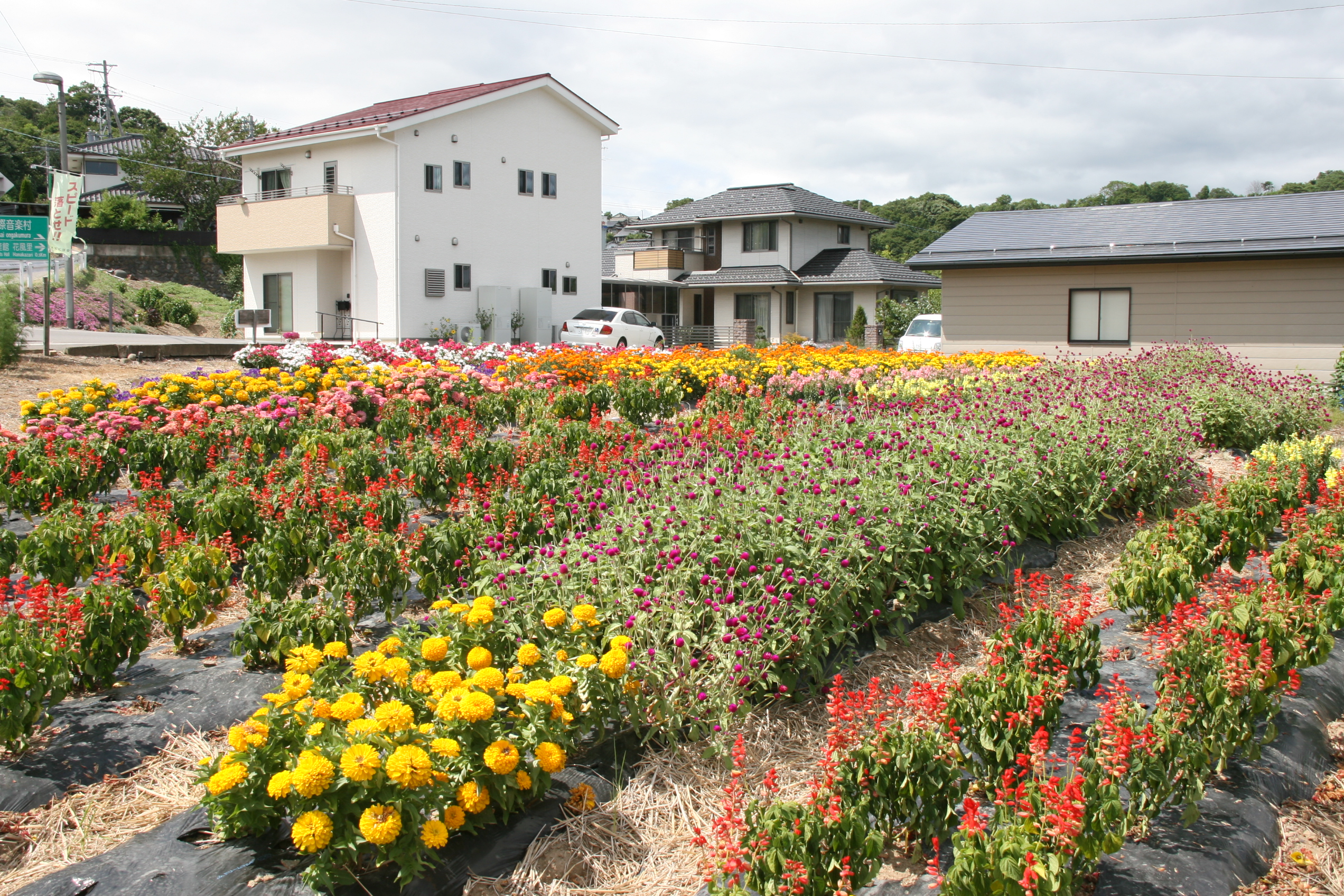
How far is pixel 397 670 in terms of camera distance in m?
3.03

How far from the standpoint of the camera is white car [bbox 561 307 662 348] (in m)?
26.2

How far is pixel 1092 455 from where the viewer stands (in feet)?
21.0

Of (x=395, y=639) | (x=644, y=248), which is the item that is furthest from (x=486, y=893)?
(x=644, y=248)

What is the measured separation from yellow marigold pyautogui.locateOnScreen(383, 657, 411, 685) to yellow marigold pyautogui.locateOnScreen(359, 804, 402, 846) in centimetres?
55

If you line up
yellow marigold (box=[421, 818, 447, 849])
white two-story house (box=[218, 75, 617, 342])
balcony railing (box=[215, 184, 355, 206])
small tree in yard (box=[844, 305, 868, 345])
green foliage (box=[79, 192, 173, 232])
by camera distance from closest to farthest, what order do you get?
1. yellow marigold (box=[421, 818, 447, 849])
2. white two-story house (box=[218, 75, 617, 342])
3. balcony railing (box=[215, 184, 355, 206])
4. small tree in yard (box=[844, 305, 868, 345])
5. green foliage (box=[79, 192, 173, 232])

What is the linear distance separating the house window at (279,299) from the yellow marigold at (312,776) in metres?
27.9

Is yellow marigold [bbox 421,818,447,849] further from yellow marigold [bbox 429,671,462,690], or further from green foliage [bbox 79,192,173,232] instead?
green foliage [bbox 79,192,173,232]

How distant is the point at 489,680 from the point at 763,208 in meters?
35.3

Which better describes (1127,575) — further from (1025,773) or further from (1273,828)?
(1025,773)

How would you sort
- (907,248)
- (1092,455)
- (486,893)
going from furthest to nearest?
(907,248), (1092,455), (486,893)

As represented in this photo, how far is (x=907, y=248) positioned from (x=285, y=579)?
178 ft

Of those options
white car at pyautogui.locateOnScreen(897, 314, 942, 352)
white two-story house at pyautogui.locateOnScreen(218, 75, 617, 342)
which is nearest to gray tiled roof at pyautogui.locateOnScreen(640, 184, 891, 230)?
white two-story house at pyautogui.locateOnScreen(218, 75, 617, 342)

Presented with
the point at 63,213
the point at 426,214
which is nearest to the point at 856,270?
the point at 426,214

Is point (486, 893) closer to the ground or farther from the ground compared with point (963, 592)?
closer to the ground
